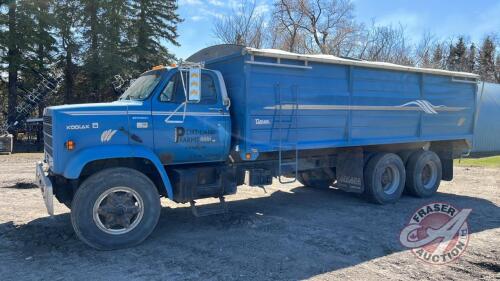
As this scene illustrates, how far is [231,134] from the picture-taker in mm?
7148

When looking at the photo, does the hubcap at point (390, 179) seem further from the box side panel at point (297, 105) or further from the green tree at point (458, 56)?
the green tree at point (458, 56)

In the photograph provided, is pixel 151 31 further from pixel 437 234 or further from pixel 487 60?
pixel 487 60

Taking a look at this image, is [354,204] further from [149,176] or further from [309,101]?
[149,176]

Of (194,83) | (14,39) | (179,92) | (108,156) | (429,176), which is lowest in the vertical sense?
(429,176)

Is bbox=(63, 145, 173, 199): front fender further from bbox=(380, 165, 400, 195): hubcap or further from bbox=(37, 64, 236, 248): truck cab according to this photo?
bbox=(380, 165, 400, 195): hubcap

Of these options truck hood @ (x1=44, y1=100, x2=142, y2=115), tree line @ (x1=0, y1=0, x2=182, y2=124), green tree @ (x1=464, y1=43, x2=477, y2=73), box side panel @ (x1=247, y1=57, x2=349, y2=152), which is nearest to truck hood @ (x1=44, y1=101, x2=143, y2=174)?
truck hood @ (x1=44, y1=100, x2=142, y2=115)

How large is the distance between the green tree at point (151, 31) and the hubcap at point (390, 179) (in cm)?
2249

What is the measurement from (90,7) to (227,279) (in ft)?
90.9

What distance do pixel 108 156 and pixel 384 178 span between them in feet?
19.7

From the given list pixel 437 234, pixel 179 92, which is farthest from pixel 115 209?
pixel 437 234

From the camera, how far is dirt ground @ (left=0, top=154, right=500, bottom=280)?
16.8 feet

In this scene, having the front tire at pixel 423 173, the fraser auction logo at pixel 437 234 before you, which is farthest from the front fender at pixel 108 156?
the front tire at pixel 423 173

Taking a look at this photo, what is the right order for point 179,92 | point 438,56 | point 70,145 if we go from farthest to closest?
point 438,56 < point 179,92 < point 70,145

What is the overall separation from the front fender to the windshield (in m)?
0.89
